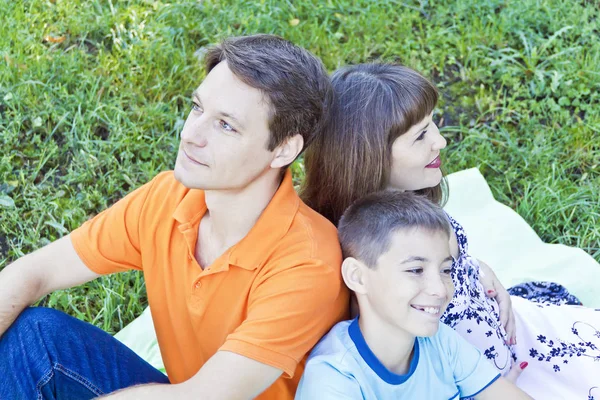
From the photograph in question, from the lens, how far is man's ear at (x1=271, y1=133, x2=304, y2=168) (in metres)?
2.25

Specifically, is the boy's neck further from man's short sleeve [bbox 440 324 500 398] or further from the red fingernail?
the red fingernail

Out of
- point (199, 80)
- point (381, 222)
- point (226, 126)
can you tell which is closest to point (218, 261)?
point (226, 126)

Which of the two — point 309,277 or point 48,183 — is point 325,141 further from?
point 48,183

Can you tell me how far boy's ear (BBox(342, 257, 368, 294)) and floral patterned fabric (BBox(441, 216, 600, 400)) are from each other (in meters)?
0.43

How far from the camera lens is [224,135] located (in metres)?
2.16

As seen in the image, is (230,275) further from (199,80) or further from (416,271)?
(199,80)

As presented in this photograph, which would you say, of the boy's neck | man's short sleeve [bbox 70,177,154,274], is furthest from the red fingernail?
man's short sleeve [bbox 70,177,154,274]

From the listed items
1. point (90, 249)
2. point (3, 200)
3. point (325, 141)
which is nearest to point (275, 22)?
point (3, 200)

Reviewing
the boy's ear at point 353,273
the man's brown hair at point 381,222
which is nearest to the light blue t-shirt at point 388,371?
the boy's ear at point 353,273

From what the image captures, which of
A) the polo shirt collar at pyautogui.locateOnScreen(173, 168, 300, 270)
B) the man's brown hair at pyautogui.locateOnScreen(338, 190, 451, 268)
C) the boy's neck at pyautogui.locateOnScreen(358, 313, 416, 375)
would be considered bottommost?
the boy's neck at pyautogui.locateOnScreen(358, 313, 416, 375)

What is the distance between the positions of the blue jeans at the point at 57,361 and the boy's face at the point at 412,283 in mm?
797

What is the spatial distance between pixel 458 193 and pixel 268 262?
2026 mm

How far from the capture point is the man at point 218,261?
2051mm

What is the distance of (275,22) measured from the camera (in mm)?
4570
